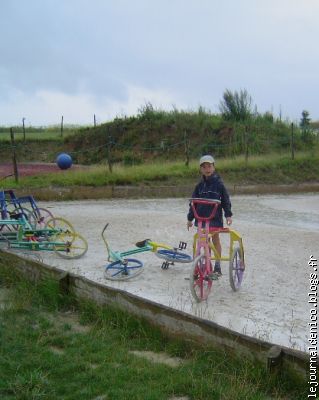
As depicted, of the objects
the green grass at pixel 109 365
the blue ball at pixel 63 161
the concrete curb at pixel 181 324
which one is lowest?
the green grass at pixel 109 365

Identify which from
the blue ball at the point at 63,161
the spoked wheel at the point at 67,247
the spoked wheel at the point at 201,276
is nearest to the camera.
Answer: the spoked wheel at the point at 201,276

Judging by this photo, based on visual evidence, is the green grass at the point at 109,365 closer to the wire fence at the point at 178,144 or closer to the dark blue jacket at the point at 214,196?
the dark blue jacket at the point at 214,196

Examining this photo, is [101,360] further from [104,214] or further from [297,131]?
[297,131]

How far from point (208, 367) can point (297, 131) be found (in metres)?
22.1

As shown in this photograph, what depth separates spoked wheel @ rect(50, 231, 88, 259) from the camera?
7.53 metres

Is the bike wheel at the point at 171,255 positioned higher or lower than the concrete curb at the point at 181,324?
higher

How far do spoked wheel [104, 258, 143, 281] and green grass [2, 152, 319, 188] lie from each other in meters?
9.18

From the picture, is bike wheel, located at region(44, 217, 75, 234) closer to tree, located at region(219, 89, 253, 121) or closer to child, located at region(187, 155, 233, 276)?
child, located at region(187, 155, 233, 276)

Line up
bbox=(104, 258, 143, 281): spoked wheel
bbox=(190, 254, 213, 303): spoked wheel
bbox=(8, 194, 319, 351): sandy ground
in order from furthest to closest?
bbox=(104, 258, 143, 281): spoked wheel, bbox=(190, 254, 213, 303): spoked wheel, bbox=(8, 194, 319, 351): sandy ground

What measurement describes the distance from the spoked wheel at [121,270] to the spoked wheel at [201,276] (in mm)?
980

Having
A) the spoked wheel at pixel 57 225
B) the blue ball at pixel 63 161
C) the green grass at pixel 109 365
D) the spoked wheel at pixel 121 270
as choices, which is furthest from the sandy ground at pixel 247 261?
the blue ball at pixel 63 161

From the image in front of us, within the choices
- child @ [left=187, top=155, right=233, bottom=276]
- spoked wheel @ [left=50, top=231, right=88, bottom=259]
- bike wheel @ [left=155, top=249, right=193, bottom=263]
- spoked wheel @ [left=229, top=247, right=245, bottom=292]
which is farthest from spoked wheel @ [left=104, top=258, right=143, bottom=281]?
spoked wheel @ [left=229, top=247, right=245, bottom=292]

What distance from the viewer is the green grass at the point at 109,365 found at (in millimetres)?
3707

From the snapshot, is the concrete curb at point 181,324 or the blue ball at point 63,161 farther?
the blue ball at point 63,161
